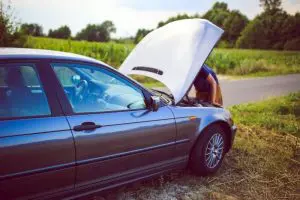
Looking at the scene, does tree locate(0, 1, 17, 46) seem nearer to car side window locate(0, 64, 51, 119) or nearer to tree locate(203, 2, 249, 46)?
car side window locate(0, 64, 51, 119)

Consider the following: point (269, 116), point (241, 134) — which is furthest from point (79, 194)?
point (269, 116)

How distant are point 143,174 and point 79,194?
0.88 m

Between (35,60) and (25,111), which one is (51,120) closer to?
(25,111)

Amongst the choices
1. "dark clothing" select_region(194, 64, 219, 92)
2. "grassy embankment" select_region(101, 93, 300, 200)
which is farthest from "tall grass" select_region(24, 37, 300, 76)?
"grassy embankment" select_region(101, 93, 300, 200)

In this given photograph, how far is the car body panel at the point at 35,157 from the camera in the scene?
2791mm

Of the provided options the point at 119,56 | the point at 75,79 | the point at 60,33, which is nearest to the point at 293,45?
the point at 60,33

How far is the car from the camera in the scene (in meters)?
2.93

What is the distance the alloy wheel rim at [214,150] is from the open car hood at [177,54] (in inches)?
32.9

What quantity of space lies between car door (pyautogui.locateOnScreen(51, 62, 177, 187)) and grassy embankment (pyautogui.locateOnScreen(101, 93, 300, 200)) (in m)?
0.41

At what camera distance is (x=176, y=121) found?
13.7 feet

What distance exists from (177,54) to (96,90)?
161cm

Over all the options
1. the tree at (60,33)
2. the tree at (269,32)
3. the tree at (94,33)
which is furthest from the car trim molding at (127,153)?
the tree at (94,33)

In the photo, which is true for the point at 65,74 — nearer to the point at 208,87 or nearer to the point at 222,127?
the point at 222,127

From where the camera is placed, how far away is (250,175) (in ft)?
16.5
